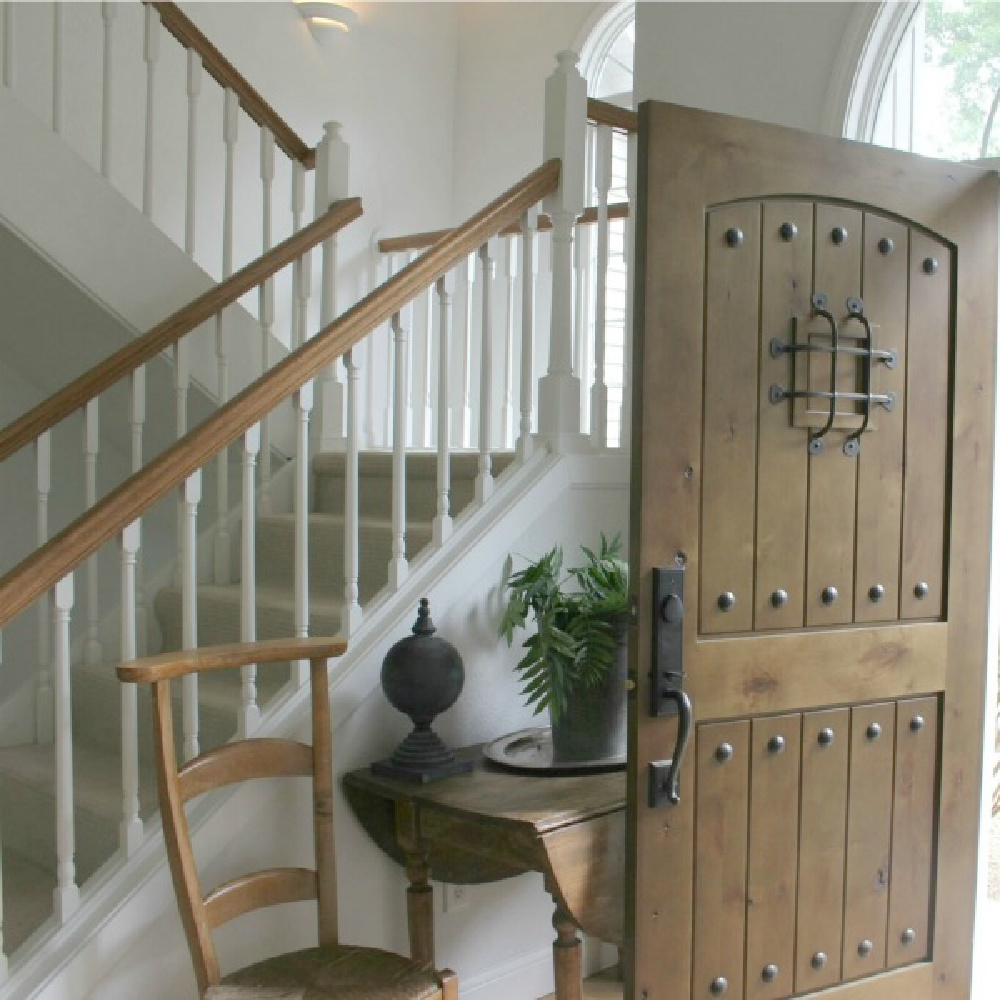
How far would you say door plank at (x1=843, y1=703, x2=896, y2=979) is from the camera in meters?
2.68

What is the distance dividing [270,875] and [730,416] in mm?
1312

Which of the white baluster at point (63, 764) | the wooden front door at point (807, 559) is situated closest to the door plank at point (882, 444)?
the wooden front door at point (807, 559)

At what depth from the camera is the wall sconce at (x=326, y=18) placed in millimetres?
5551

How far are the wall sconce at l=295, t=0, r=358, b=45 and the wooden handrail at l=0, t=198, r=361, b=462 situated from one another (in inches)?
A: 82.8

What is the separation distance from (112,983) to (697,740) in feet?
4.16

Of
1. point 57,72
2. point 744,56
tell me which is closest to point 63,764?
point 57,72

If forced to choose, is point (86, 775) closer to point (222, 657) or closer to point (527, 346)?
point (222, 657)

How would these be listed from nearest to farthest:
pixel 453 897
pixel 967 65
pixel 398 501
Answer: pixel 398 501 → pixel 453 897 → pixel 967 65

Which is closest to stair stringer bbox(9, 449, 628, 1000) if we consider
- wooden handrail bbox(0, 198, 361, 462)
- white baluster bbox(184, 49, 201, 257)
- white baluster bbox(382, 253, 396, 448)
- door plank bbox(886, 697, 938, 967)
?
door plank bbox(886, 697, 938, 967)

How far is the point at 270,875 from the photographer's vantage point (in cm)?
Answer: 240

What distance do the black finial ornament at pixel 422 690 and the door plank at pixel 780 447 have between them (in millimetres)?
696

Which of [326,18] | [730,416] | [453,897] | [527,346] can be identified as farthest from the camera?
[326,18]

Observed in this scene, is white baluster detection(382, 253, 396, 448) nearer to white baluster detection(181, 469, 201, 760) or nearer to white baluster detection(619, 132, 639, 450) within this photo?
white baluster detection(619, 132, 639, 450)

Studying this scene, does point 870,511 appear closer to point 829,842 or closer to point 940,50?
point 829,842
